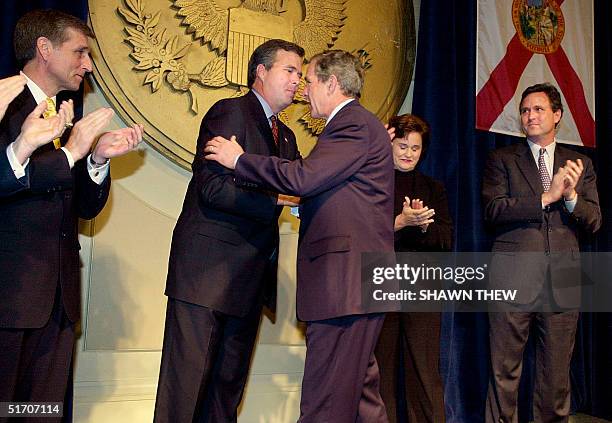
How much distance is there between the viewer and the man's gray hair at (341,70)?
2.66 m

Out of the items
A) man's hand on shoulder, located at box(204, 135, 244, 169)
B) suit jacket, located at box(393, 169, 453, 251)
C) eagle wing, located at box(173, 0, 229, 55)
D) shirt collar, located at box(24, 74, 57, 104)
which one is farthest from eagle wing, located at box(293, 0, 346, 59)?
shirt collar, located at box(24, 74, 57, 104)

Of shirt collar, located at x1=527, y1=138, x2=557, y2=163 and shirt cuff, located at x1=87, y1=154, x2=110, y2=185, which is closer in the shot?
shirt cuff, located at x1=87, y1=154, x2=110, y2=185

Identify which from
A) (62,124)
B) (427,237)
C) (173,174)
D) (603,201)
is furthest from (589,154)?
(62,124)

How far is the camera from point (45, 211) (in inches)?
92.7

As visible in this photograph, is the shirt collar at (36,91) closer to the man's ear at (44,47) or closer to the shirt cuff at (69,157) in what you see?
the man's ear at (44,47)

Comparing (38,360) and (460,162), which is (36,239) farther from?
(460,162)

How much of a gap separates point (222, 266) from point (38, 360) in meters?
0.71

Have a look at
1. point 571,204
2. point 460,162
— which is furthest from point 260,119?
point 460,162

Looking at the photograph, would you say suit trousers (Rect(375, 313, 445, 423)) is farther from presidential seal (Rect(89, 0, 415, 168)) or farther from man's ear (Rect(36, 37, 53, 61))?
man's ear (Rect(36, 37, 53, 61))

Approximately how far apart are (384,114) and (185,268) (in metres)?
1.90

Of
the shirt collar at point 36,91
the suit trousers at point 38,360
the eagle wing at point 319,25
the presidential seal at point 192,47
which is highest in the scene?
the eagle wing at point 319,25

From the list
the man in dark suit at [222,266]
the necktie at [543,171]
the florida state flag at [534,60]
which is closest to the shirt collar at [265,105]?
the man in dark suit at [222,266]

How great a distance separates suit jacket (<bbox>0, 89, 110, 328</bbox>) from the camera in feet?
7.40

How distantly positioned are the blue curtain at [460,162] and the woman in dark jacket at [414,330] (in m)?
0.67
